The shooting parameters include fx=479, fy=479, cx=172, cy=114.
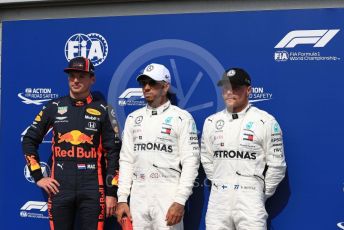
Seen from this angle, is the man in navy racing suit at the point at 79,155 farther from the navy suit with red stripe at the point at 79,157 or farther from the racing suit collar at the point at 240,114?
the racing suit collar at the point at 240,114

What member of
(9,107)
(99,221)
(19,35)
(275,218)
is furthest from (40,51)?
(275,218)

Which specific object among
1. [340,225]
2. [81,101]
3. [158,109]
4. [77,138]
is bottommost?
[340,225]

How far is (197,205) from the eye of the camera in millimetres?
3727

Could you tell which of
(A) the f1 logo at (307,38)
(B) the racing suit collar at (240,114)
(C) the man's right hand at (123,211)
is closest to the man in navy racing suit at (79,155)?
(C) the man's right hand at (123,211)

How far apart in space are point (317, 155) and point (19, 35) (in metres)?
2.66

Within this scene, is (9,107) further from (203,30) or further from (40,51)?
(203,30)

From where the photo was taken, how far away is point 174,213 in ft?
10.3

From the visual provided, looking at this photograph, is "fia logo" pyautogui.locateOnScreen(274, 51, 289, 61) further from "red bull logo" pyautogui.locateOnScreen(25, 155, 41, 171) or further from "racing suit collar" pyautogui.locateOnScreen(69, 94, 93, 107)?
"red bull logo" pyautogui.locateOnScreen(25, 155, 41, 171)

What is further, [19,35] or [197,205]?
Answer: [19,35]

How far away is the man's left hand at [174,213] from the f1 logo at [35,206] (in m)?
1.39

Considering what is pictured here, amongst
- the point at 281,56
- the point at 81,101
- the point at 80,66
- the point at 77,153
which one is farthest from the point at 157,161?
the point at 281,56

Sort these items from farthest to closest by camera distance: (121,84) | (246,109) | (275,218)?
(121,84)
(275,218)
(246,109)

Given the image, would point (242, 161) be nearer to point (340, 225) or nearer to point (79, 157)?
point (340, 225)

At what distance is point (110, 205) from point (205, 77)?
1216 millimetres
